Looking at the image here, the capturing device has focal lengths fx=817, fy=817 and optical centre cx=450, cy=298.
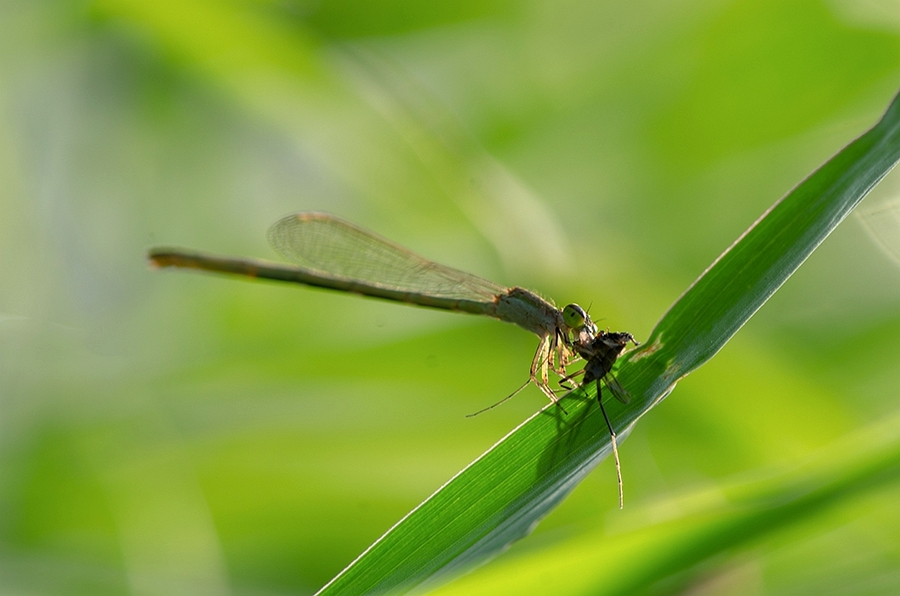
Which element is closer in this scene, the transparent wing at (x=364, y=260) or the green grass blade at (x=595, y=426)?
the green grass blade at (x=595, y=426)

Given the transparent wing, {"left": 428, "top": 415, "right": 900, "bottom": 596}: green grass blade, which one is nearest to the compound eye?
the transparent wing

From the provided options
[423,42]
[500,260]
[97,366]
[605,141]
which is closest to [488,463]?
[500,260]

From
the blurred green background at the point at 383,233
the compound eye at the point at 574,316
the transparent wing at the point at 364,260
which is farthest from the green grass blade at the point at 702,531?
the transparent wing at the point at 364,260

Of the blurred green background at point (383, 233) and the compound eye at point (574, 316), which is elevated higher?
the blurred green background at point (383, 233)

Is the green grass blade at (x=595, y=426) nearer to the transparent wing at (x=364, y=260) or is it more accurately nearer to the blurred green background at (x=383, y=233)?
the blurred green background at (x=383, y=233)

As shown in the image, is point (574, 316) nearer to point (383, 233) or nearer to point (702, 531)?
point (702, 531)

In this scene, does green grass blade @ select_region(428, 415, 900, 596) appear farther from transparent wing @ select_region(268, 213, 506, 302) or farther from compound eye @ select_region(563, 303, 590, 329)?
transparent wing @ select_region(268, 213, 506, 302)

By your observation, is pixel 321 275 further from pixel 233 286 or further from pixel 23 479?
pixel 23 479
